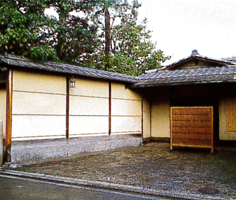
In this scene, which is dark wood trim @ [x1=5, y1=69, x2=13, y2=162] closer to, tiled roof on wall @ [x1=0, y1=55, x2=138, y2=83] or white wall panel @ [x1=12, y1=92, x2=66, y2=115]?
white wall panel @ [x1=12, y1=92, x2=66, y2=115]

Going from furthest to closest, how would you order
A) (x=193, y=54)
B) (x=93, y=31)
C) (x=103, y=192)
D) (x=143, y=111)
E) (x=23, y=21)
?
(x=93, y=31) < (x=193, y=54) < (x=143, y=111) < (x=23, y=21) < (x=103, y=192)

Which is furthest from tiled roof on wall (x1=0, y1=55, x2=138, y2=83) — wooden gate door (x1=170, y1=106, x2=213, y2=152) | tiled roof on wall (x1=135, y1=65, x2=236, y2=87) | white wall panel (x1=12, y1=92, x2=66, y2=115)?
wooden gate door (x1=170, y1=106, x2=213, y2=152)

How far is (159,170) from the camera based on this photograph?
779 centimetres

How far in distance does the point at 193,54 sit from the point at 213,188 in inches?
439

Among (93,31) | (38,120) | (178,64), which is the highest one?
(93,31)

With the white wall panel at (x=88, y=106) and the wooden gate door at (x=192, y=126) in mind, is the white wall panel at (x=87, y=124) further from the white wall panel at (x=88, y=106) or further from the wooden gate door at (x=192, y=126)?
the wooden gate door at (x=192, y=126)

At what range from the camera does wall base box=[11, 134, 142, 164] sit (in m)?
8.51

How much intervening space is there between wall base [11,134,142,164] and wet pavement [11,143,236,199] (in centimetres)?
29

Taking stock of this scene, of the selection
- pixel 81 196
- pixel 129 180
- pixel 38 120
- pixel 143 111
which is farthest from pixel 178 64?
pixel 81 196

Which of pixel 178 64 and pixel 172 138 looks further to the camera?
pixel 178 64

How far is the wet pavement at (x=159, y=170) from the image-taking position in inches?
236

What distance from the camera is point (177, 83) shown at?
1193 centimetres

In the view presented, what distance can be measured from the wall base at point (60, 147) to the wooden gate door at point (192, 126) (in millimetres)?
2314

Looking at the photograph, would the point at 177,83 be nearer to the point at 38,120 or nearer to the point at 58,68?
the point at 58,68
